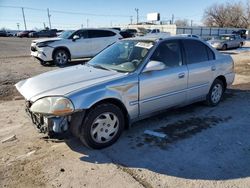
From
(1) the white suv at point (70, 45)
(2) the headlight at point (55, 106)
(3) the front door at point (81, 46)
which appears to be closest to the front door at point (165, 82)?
(2) the headlight at point (55, 106)

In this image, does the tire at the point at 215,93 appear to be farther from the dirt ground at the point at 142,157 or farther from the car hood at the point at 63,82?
the car hood at the point at 63,82

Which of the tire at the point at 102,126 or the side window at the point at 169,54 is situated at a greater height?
the side window at the point at 169,54

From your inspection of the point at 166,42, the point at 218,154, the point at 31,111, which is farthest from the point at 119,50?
the point at 218,154

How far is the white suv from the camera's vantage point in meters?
12.7

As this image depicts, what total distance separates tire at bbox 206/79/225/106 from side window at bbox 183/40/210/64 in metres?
0.68

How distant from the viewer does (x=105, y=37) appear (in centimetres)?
1466

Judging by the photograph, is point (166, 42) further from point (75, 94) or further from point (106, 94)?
point (75, 94)

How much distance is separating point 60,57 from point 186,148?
1003 cm

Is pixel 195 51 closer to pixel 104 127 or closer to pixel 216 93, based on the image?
pixel 216 93

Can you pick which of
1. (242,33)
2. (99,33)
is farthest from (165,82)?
(242,33)

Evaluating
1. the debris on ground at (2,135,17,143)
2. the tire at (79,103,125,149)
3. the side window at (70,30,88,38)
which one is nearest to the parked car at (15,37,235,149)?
the tire at (79,103,125,149)

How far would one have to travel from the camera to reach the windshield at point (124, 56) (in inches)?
183

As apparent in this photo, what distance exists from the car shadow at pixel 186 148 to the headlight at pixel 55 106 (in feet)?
2.44

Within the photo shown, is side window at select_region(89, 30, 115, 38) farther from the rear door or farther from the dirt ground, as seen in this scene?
the dirt ground
